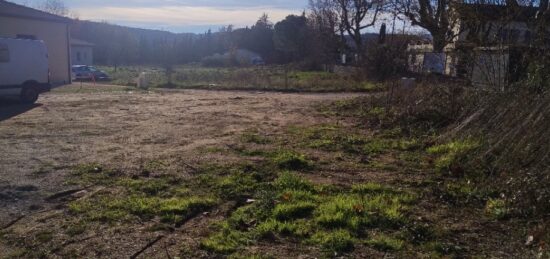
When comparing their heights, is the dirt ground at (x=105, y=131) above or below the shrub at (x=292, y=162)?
below

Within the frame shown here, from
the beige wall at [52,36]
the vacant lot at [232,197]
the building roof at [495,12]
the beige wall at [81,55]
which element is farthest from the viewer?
the beige wall at [81,55]

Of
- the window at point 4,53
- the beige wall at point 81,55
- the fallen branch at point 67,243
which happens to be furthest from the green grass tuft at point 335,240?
the beige wall at point 81,55

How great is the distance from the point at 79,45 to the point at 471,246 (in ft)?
210

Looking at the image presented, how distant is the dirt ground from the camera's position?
760 cm

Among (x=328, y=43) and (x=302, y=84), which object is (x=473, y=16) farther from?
(x=328, y=43)

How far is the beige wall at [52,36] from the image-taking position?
1057 inches

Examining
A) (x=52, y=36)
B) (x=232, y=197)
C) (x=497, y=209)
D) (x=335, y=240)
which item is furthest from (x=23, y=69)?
(x=497, y=209)

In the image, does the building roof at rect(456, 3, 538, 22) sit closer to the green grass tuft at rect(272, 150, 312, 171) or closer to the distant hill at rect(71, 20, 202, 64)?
the green grass tuft at rect(272, 150, 312, 171)

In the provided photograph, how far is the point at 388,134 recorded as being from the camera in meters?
11.7

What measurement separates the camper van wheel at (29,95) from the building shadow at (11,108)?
27 cm

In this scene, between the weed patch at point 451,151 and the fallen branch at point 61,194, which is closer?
the fallen branch at point 61,194

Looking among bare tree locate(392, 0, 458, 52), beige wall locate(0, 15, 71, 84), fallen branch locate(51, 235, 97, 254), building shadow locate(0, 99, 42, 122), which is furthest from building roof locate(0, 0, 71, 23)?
fallen branch locate(51, 235, 97, 254)

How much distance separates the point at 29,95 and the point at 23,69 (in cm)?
100

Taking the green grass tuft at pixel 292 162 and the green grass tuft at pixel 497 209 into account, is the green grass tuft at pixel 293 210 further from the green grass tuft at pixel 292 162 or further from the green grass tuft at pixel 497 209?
the green grass tuft at pixel 292 162
